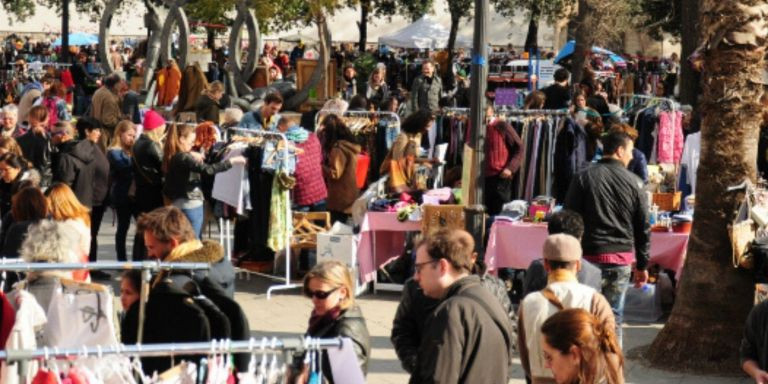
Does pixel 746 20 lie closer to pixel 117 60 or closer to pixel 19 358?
pixel 19 358

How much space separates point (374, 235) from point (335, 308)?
22.4ft

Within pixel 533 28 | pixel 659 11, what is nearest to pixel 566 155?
pixel 659 11

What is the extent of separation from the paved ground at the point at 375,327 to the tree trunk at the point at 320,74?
13607mm

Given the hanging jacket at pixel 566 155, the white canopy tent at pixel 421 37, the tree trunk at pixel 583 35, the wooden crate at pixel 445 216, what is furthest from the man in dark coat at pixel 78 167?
the white canopy tent at pixel 421 37

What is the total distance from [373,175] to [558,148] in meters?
2.43

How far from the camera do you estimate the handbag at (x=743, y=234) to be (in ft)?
31.4

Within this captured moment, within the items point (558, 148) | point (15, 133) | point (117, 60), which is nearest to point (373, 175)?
point (558, 148)

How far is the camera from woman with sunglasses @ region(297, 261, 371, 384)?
5.84 meters

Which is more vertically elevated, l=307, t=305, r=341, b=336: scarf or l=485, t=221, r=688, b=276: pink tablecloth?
l=307, t=305, r=341, b=336: scarf

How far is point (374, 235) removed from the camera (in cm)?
1273

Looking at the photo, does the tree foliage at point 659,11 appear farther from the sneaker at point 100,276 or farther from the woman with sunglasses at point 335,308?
the woman with sunglasses at point 335,308

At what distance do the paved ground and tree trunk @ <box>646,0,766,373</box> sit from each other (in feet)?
0.65

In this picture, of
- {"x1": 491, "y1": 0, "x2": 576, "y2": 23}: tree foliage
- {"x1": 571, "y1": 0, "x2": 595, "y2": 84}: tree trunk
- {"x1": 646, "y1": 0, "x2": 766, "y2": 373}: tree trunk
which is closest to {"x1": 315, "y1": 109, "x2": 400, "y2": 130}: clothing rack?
{"x1": 646, "y1": 0, "x2": 766, "y2": 373}: tree trunk

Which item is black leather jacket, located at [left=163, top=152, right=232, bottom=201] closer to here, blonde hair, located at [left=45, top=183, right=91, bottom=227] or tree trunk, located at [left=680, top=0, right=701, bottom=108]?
blonde hair, located at [left=45, top=183, right=91, bottom=227]
